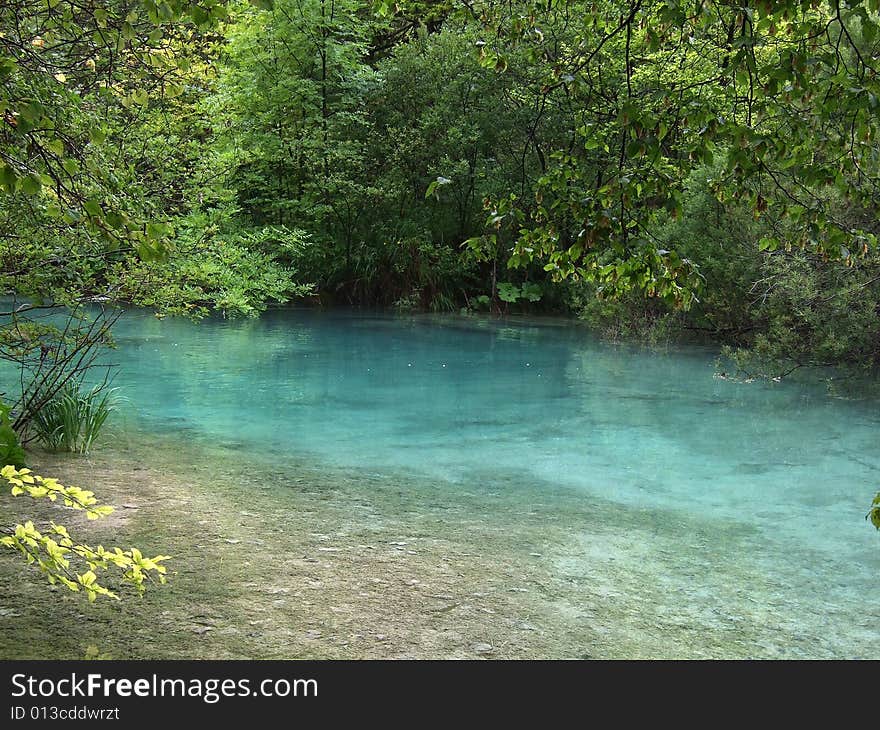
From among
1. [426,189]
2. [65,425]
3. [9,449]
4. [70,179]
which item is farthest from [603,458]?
[426,189]

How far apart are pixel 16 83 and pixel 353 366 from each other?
12.6 metres

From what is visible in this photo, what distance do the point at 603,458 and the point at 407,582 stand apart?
14.1 ft

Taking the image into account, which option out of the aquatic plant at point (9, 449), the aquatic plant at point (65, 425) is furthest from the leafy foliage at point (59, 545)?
the aquatic plant at point (65, 425)

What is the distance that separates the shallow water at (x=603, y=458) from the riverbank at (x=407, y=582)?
1.2 inches

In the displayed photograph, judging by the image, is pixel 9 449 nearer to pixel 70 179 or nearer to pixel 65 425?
pixel 65 425

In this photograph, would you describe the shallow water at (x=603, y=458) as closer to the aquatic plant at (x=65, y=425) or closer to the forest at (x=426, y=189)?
the forest at (x=426, y=189)

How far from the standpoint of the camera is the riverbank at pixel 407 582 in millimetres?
4367

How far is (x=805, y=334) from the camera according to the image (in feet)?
48.1

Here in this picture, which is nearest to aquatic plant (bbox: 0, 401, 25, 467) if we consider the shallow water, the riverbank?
the riverbank

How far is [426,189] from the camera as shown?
699 inches

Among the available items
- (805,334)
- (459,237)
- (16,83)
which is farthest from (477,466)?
(459,237)

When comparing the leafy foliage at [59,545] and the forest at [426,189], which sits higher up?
the forest at [426,189]

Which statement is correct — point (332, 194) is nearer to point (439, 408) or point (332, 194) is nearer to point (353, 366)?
point (353, 366)

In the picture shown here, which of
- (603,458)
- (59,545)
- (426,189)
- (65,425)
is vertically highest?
(426,189)
